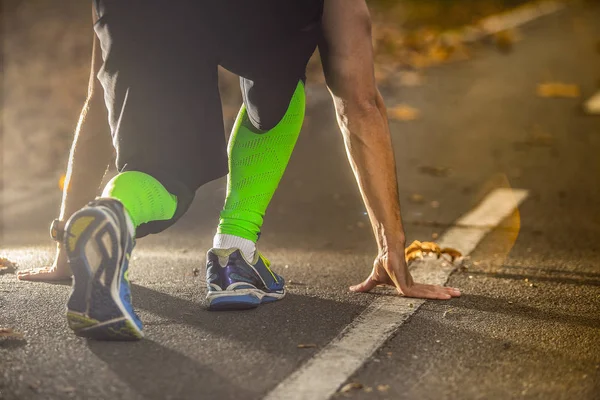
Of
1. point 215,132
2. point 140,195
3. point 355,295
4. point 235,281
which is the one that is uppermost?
point 215,132

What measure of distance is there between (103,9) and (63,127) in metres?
4.41

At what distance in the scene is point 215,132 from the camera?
3.46 metres

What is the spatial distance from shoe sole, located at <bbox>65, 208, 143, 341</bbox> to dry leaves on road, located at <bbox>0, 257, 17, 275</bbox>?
1261 millimetres

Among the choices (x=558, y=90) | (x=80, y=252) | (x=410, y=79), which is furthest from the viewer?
(x=410, y=79)

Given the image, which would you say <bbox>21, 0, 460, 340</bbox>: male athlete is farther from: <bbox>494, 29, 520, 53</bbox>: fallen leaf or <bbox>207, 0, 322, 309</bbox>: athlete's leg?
<bbox>494, 29, 520, 53</bbox>: fallen leaf

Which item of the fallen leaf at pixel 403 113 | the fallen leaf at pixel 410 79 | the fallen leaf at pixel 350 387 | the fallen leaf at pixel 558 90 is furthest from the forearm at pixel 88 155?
the fallen leaf at pixel 410 79

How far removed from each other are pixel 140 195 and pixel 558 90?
780cm

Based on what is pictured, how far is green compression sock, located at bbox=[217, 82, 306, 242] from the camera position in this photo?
387 centimetres

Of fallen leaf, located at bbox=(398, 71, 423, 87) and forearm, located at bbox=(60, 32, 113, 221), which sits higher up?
forearm, located at bbox=(60, 32, 113, 221)

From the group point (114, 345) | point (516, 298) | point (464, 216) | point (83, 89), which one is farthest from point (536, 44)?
point (114, 345)

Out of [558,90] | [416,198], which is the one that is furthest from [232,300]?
[558,90]

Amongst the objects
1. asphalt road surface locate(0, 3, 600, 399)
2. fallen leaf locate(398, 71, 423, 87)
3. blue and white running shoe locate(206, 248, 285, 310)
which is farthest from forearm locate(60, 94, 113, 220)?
fallen leaf locate(398, 71, 423, 87)

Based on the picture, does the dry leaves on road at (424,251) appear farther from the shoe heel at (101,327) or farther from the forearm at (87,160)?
the shoe heel at (101,327)

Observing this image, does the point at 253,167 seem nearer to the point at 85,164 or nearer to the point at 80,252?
the point at 85,164
